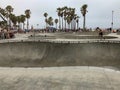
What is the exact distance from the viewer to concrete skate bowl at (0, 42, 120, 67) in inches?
810

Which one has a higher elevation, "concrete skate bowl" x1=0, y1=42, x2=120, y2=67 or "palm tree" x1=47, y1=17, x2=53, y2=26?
"palm tree" x1=47, y1=17, x2=53, y2=26

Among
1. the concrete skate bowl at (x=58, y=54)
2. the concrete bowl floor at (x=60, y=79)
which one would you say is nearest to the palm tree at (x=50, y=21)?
the concrete skate bowl at (x=58, y=54)

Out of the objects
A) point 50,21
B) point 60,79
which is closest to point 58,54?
point 60,79

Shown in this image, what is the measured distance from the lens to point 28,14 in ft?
371

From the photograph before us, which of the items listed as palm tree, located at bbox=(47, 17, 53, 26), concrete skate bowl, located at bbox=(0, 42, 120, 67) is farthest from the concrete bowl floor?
palm tree, located at bbox=(47, 17, 53, 26)

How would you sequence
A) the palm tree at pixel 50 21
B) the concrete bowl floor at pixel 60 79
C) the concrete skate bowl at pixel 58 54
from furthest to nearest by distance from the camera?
the palm tree at pixel 50 21 < the concrete skate bowl at pixel 58 54 < the concrete bowl floor at pixel 60 79

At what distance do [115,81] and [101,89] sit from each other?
1.30 metres

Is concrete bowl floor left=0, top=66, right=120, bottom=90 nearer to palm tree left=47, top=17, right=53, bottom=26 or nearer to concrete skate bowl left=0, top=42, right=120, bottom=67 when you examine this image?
concrete skate bowl left=0, top=42, right=120, bottom=67

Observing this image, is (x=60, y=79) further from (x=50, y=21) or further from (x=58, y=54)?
(x=50, y=21)

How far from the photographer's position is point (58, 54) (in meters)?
21.1

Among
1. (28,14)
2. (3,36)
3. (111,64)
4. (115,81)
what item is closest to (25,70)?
(115,81)

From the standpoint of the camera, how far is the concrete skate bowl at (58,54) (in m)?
20.6

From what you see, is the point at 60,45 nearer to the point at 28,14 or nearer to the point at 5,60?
the point at 5,60

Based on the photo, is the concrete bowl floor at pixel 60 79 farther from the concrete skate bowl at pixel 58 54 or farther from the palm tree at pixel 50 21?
the palm tree at pixel 50 21
